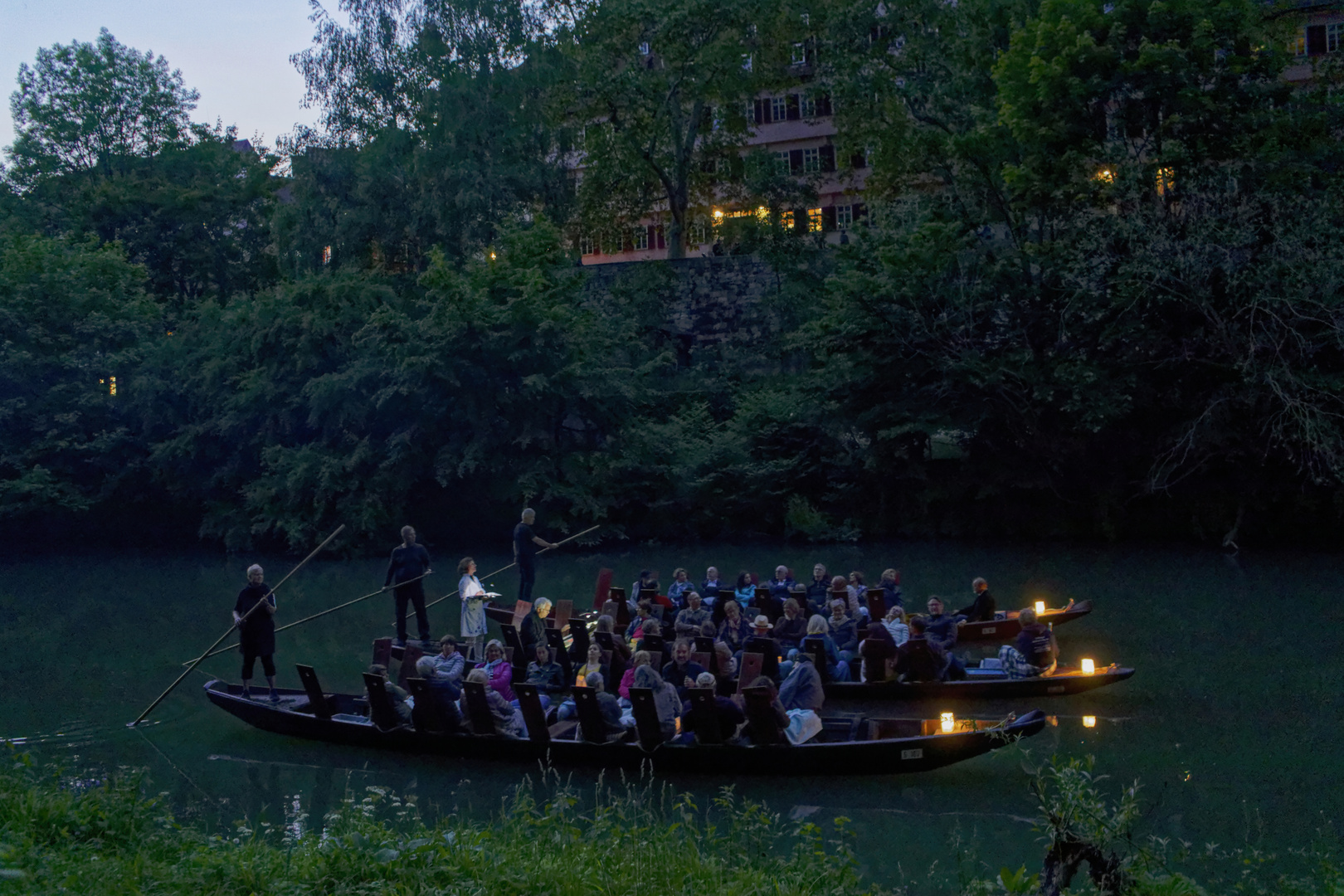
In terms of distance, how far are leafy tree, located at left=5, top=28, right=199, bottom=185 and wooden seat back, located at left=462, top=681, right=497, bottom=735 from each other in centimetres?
3445

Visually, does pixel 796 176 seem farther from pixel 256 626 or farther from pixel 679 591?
pixel 256 626

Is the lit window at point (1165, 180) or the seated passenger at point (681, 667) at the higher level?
the lit window at point (1165, 180)

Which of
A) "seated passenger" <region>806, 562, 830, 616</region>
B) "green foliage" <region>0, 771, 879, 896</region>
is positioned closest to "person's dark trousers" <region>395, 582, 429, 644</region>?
"seated passenger" <region>806, 562, 830, 616</region>

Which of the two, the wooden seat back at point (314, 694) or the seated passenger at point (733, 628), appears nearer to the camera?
the wooden seat back at point (314, 694)

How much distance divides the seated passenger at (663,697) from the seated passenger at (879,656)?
2408 mm

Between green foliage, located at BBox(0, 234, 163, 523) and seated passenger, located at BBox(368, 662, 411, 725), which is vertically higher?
green foliage, located at BBox(0, 234, 163, 523)


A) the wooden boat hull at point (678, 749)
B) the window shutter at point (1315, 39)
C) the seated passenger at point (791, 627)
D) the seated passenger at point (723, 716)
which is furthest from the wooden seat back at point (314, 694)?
the window shutter at point (1315, 39)

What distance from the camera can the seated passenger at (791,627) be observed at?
1250cm

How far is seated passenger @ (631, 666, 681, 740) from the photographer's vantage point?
9.48 m

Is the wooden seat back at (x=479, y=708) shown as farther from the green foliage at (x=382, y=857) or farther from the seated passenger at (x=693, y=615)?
the seated passenger at (x=693, y=615)

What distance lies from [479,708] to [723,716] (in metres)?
2.04

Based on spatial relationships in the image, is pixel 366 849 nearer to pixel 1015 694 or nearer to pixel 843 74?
pixel 1015 694

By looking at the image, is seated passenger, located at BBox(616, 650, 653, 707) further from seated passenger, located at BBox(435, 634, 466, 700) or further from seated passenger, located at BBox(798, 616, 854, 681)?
seated passenger, located at BBox(798, 616, 854, 681)

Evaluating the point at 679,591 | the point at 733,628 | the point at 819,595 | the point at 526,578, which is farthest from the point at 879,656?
the point at 526,578
